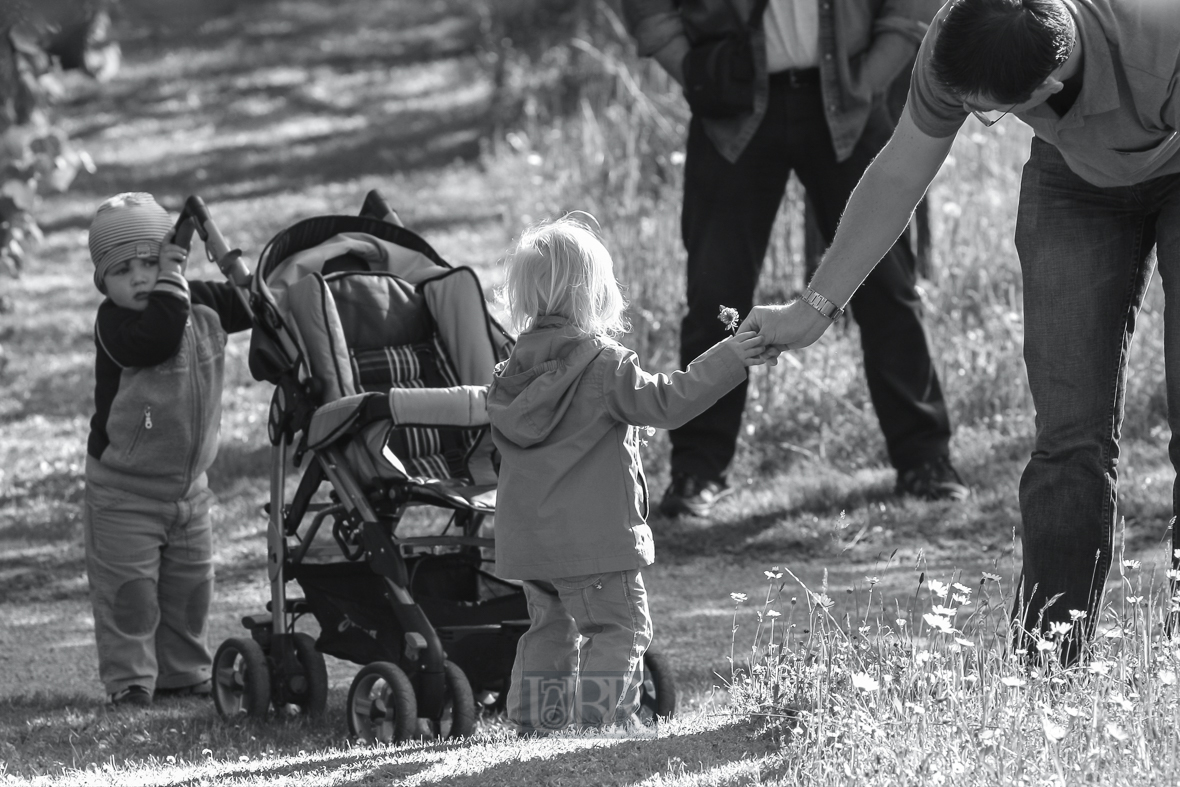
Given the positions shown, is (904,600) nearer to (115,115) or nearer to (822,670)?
(822,670)

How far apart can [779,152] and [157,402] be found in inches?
99.8

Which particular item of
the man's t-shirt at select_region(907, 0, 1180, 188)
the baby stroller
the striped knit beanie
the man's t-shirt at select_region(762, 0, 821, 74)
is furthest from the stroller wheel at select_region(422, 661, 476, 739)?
the man's t-shirt at select_region(762, 0, 821, 74)

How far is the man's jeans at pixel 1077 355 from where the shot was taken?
137 inches

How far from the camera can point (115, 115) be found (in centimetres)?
1731

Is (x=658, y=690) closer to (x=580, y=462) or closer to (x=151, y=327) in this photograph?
(x=580, y=462)

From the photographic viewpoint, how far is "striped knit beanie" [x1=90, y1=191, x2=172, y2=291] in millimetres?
4699

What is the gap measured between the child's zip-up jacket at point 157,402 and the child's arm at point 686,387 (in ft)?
4.99

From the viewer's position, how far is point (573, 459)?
363 centimetres

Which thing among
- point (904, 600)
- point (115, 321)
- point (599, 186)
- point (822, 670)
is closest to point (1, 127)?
point (599, 186)

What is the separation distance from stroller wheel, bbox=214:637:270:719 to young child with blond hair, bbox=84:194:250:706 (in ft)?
1.07

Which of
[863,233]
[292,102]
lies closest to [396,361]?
[863,233]

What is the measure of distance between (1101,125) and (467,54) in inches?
698

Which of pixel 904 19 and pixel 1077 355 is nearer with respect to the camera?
pixel 1077 355

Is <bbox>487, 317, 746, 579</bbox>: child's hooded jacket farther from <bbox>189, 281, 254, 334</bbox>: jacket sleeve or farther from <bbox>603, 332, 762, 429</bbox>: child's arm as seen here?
<bbox>189, 281, 254, 334</bbox>: jacket sleeve
